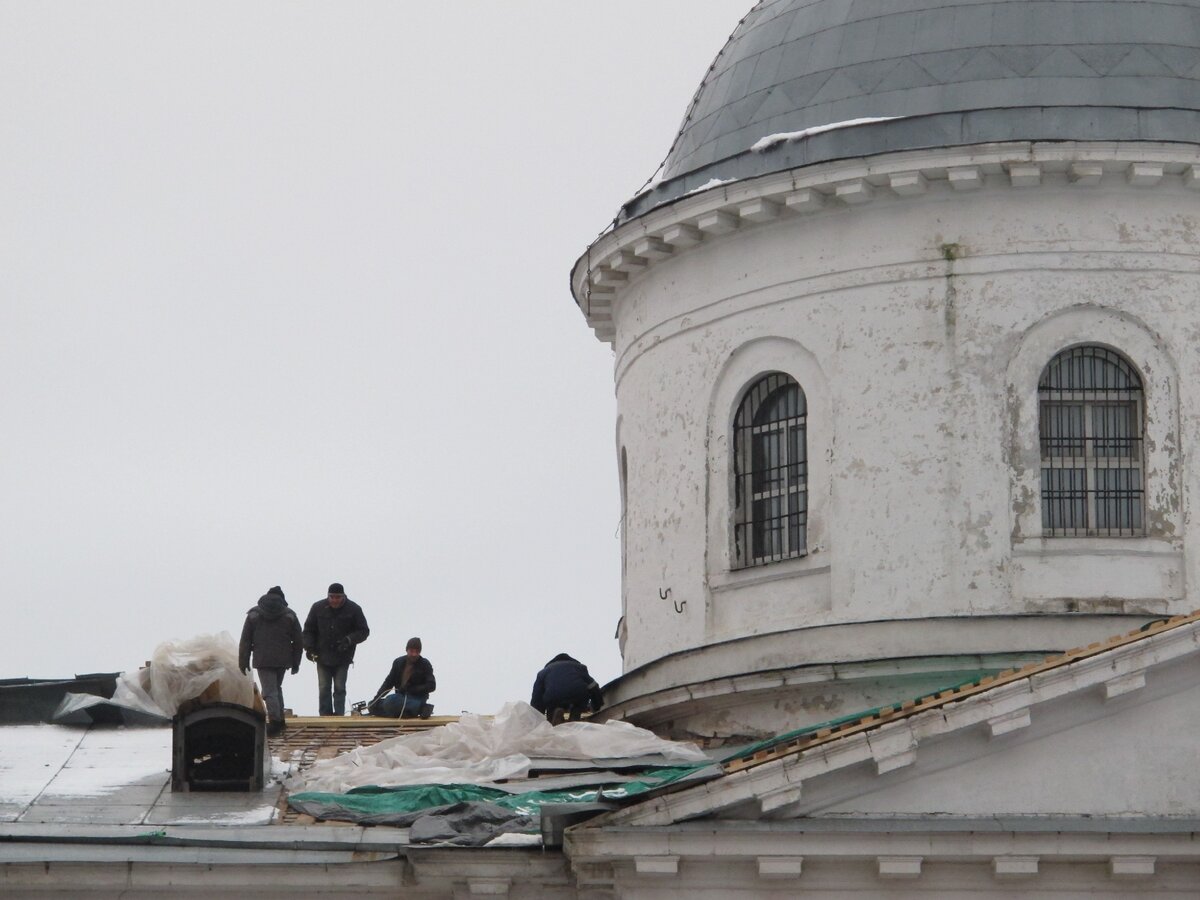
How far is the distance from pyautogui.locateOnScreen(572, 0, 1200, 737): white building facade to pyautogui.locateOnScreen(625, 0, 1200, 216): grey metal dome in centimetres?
3

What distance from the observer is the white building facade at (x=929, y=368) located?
28.7m

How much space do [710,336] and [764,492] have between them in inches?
68.3

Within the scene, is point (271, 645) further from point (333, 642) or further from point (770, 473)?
point (770, 473)

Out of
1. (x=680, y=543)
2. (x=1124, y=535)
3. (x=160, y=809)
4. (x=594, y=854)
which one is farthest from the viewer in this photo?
(x=680, y=543)

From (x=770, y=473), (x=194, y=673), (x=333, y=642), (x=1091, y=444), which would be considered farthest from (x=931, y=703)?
(x=333, y=642)

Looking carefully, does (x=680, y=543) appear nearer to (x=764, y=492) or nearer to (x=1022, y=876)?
(x=764, y=492)

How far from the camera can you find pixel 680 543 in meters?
30.7

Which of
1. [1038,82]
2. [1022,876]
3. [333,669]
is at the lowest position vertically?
[1022,876]

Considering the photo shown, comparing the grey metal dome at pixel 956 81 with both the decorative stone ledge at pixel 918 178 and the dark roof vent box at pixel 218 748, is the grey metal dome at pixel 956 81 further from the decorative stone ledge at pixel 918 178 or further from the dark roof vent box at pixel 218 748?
the dark roof vent box at pixel 218 748

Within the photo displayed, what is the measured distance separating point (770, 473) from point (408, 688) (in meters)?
4.09

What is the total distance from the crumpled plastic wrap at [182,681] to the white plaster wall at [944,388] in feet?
14.8

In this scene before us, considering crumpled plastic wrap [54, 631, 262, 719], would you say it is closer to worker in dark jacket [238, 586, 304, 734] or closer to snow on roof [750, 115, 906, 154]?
worker in dark jacket [238, 586, 304, 734]

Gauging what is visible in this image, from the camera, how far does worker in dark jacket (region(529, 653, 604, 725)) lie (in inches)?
1177

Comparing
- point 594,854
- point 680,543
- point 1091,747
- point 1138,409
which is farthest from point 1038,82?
point 594,854
